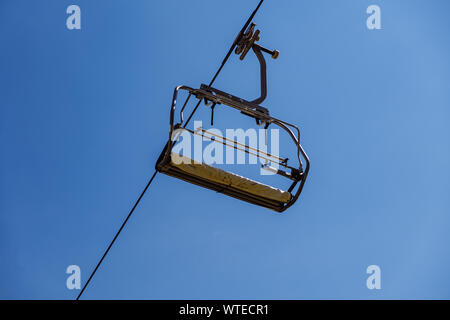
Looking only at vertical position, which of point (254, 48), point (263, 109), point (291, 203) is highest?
point (254, 48)

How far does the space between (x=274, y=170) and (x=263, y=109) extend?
2.16 ft

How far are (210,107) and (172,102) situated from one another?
443 millimetres

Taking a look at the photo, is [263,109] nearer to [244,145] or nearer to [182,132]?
[244,145]

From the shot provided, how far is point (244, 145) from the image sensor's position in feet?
18.1

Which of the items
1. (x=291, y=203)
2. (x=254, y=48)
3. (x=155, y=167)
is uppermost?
(x=254, y=48)

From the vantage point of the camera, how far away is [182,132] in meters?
5.33
